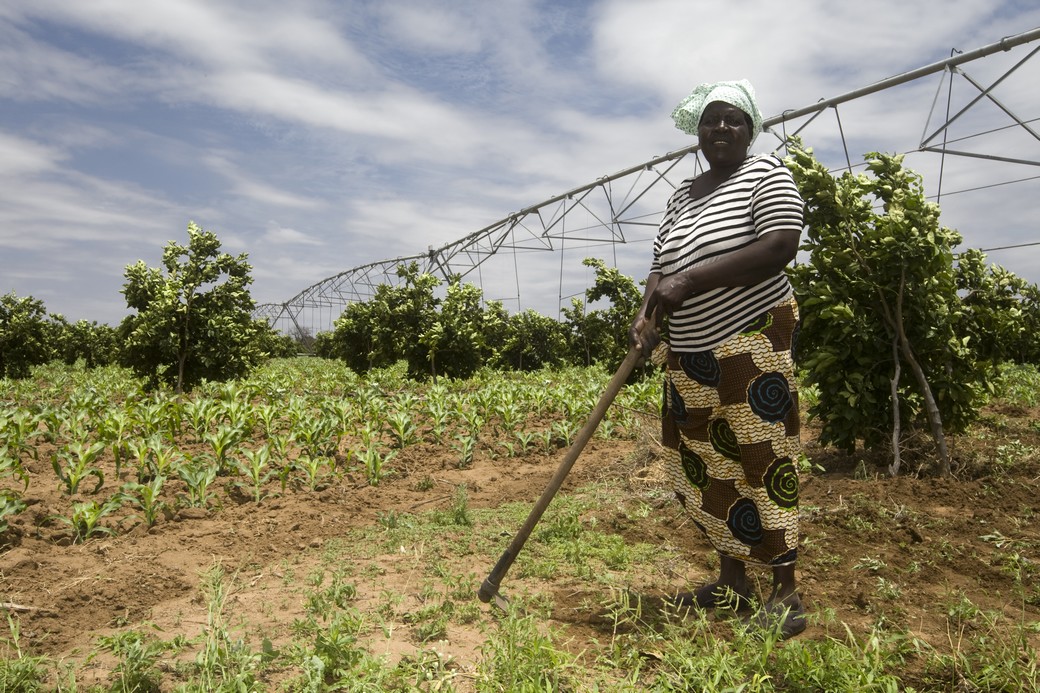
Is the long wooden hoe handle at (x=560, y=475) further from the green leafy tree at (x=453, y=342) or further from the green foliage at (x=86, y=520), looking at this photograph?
the green leafy tree at (x=453, y=342)

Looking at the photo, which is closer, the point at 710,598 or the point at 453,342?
the point at 710,598

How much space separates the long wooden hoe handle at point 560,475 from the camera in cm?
Result: 266

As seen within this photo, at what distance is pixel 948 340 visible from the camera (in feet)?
16.6

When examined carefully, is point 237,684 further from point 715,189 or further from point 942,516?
point 942,516

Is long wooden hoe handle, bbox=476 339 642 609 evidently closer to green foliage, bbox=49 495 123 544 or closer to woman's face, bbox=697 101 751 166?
woman's face, bbox=697 101 751 166

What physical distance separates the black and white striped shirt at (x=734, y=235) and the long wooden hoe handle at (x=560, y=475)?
0.29 meters

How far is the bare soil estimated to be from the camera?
2.78 m

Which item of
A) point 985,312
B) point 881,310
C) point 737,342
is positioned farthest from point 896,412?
point 737,342

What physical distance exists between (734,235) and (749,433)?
770 millimetres

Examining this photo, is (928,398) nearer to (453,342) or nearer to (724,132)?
(724,132)

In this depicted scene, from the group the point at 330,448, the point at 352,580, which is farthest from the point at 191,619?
the point at 330,448

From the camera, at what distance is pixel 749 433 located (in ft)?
8.91

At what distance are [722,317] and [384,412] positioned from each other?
6.47 meters

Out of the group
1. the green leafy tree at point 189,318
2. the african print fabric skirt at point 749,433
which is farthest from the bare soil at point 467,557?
the green leafy tree at point 189,318
